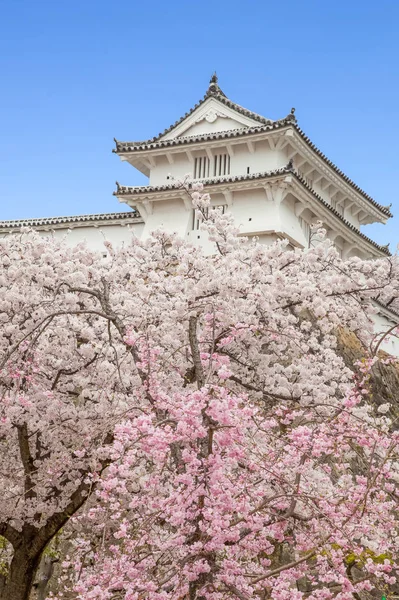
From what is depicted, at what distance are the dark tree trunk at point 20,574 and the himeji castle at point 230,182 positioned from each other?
580 inches

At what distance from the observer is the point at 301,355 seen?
1018 cm

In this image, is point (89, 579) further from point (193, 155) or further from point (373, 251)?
point (373, 251)

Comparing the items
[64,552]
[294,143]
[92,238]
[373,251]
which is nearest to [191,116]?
[294,143]

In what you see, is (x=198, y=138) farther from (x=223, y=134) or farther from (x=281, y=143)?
(x=281, y=143)

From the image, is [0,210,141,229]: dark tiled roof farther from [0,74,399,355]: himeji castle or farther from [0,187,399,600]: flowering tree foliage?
[0,187,399,600]: flowering tree foliage

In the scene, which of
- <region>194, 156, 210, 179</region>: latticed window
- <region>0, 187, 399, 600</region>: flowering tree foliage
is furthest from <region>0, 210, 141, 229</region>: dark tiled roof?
<region>0, 187, 399, 600</region>: flowering tree foliage

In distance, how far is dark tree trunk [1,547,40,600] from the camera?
9609 mm

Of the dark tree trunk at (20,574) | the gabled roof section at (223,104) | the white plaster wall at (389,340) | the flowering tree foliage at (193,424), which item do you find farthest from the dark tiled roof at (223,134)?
the dark tree trunk at (20,574)

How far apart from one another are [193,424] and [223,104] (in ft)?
77.6

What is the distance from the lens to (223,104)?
86.6 feet

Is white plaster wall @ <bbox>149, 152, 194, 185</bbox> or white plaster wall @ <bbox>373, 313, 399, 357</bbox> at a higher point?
white plaster wall @ <bbox>149, 152, 194, 185</bbox>

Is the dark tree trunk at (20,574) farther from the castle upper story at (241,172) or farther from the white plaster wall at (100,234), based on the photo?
the white plaster wall at (100,234)

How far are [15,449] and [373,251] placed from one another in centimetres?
2226

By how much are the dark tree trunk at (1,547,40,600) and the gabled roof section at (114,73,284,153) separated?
62.4 feet
